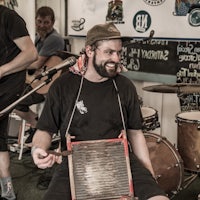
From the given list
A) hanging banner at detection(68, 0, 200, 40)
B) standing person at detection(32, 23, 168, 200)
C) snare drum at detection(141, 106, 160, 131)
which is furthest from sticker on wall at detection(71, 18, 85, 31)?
standing person at detection(32, 23, 168, 200)

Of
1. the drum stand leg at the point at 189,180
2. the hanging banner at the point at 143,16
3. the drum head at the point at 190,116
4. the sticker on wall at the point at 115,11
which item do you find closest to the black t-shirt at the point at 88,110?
the drum head at the point at 190,116

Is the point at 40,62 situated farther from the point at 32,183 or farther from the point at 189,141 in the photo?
the point at 189,141

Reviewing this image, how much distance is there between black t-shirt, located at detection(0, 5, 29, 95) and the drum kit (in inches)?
37.9

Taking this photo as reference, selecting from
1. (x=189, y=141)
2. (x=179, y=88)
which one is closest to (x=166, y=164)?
(x=189, y=141)

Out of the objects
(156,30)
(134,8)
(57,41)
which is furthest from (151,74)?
(57,41)

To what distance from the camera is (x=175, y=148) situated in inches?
110

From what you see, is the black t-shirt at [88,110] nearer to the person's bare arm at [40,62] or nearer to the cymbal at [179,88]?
the cymbal at [179,88]

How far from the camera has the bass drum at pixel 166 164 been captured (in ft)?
8.80

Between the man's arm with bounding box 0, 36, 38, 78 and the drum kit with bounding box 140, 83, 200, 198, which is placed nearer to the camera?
the man's arm with bounding box 0, 36, 38, 78

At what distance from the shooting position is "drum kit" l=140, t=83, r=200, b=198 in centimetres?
270

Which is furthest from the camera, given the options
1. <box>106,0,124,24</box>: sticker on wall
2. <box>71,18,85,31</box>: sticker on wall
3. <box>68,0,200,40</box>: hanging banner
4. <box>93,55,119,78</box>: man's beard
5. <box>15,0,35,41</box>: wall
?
<box>15,0,35,41</box>: wall

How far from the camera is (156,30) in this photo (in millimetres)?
3697

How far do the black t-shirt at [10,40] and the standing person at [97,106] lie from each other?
58 cm

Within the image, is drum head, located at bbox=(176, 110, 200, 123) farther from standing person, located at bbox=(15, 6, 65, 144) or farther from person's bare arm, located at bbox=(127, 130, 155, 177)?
standing person, located at bbox=(15, 6, 65, 144)
